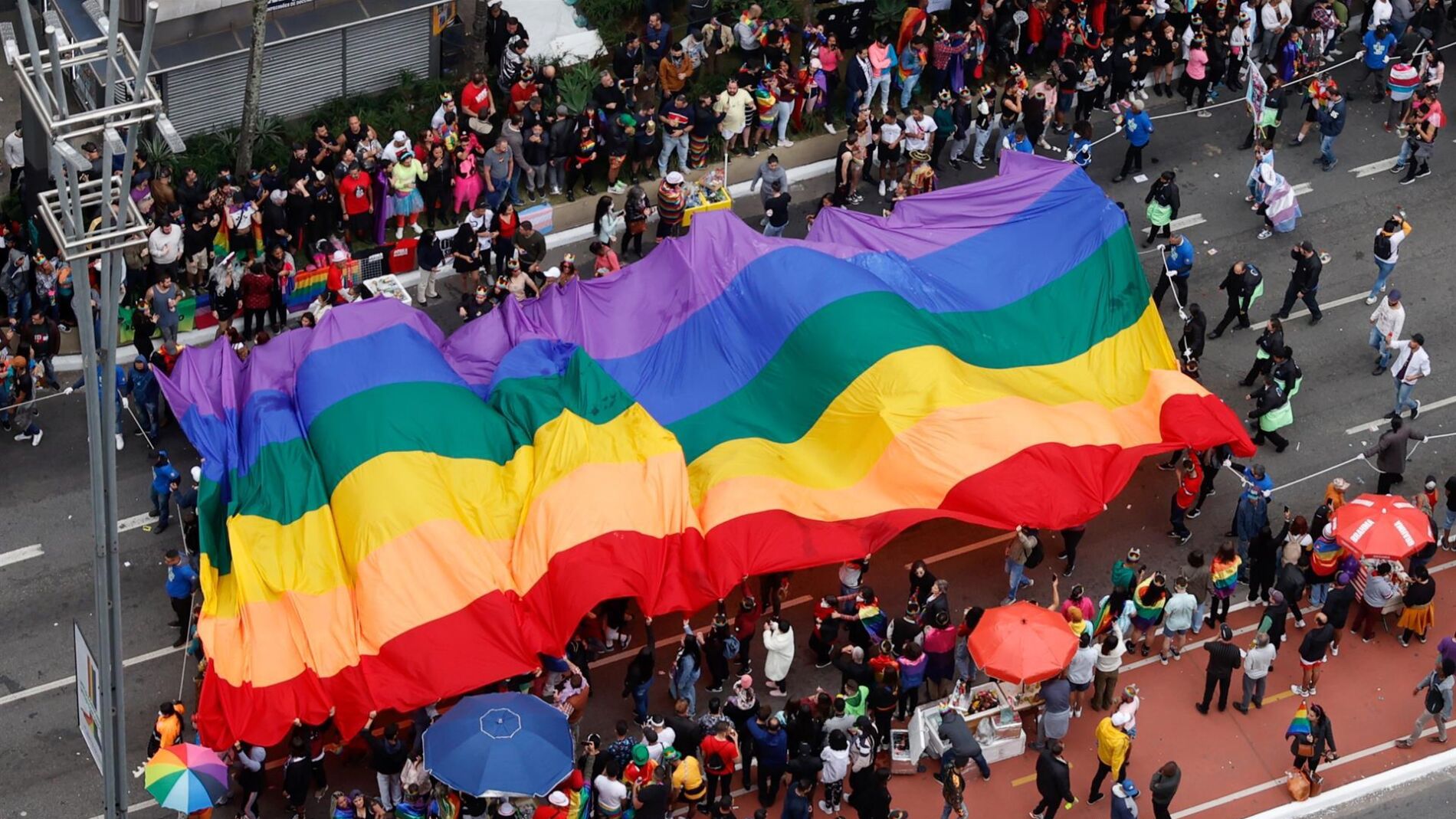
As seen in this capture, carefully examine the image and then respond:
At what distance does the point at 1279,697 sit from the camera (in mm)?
25641

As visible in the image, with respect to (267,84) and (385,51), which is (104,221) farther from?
(385,51)

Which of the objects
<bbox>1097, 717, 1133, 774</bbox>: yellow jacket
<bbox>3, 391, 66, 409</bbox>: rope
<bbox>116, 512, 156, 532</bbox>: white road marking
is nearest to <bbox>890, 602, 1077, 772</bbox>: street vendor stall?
<bbox>1097, 717, 1133, 774</bbox>: yellow jacket

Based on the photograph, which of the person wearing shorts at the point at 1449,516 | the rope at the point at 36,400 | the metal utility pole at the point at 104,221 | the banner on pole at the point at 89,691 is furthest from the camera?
the rope at the point at 36,400

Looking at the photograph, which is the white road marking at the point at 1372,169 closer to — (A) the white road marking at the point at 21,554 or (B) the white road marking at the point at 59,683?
(B) the white road marking at the point at 59,683

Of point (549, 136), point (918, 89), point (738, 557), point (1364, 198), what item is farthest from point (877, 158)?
point (738, 557)

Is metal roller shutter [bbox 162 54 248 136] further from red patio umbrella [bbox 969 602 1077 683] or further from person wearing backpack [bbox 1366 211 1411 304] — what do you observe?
person wearing backpack [bbox 1366 211 1411 304]

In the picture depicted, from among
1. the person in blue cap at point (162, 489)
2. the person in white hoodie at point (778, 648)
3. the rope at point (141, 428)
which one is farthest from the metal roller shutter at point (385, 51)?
the person in white hoodie at point (778, 648)

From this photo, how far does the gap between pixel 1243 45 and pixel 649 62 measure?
32.0 ft

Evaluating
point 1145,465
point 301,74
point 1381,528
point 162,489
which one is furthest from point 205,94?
point 1381,528

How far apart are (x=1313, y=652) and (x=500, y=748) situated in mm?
9758

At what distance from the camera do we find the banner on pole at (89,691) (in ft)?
66.7

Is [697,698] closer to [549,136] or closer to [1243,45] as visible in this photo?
[549,136]

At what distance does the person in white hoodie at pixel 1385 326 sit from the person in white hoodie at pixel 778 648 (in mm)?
10051

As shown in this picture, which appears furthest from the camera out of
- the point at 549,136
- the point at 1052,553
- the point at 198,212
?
the point at 549,136
